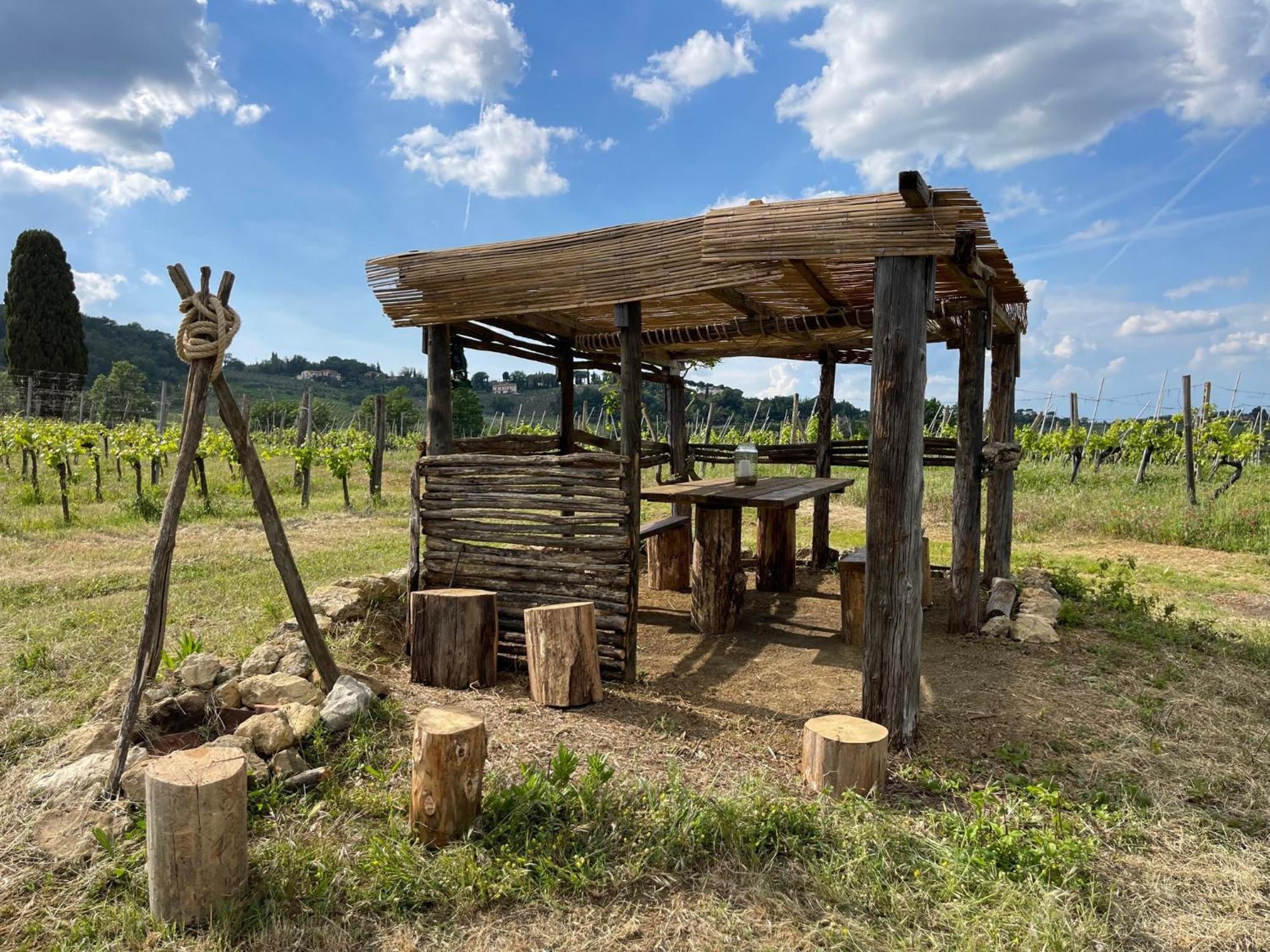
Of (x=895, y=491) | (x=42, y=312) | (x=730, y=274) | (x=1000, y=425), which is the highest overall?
(x=42, y=312)

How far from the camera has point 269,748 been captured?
3.34m

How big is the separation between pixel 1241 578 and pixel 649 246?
329 inches

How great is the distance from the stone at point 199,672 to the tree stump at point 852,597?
4.07 metres

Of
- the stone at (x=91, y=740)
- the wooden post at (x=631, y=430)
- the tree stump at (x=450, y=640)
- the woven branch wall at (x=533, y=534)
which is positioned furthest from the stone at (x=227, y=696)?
the wooden post at (x=631, y=430)

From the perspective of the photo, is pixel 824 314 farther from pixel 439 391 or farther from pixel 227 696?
pixel 227 696

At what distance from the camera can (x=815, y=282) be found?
501 cm

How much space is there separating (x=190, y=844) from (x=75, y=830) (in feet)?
2.44

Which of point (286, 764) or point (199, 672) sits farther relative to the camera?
point (199, 672)

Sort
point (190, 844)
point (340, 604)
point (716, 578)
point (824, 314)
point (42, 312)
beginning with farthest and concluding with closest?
point (42, 312) → point (824, 314) → point (716, 578) → point (340, 604) → point (190, 844)

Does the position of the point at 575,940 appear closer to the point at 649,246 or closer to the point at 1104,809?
the point at 1104,809

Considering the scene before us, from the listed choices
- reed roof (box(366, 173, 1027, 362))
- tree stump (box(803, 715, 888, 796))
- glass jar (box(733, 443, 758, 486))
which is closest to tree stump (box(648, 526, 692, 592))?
glass jar (box(733, 443, 758, 486))

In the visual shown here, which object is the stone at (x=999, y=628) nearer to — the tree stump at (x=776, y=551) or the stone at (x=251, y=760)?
the tree stump at (x=776, y=551)

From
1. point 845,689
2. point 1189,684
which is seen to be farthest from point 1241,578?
point 845,689

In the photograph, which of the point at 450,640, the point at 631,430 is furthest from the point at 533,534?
the point at 631,430
